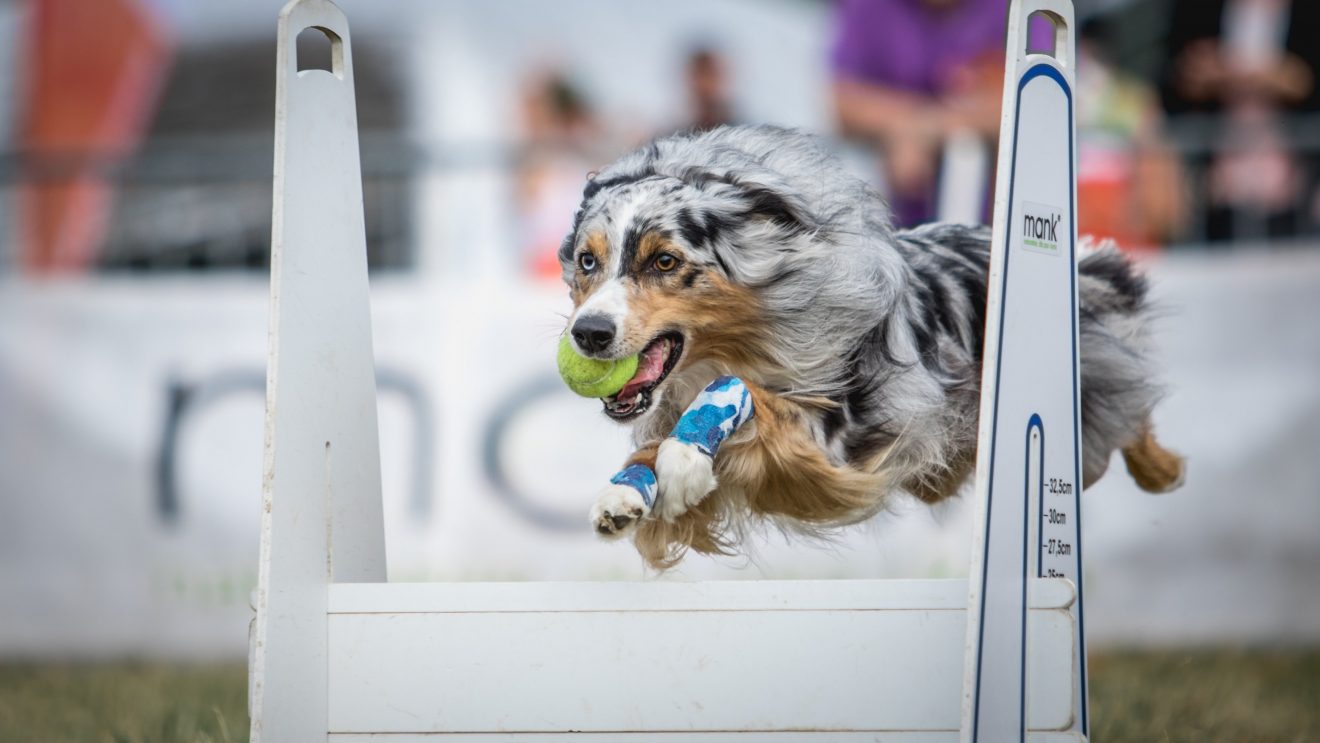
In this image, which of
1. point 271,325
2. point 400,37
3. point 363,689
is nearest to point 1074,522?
point 363,689

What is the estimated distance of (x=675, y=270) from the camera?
10.1 feet

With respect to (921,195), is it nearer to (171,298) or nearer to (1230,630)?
(1230,630)

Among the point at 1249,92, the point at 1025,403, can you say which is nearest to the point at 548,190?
the point at 1249,92

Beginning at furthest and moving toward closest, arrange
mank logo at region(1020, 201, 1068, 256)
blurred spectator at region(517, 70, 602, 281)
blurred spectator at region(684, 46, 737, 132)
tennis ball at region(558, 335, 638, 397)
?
blurred spectator at region(517, 70, 602, 281), blurred spectator at region(684, 46, 737, 132), tennis ball at region(558, 335, 638, 397), mank logo at region(1020, 201, 1068, 256)

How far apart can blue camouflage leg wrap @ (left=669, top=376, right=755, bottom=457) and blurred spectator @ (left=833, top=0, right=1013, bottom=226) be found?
2667 millimetres

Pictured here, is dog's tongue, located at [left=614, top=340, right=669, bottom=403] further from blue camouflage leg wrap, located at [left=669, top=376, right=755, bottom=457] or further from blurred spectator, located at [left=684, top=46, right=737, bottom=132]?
blurred spectator, located at [left=684, top=46, right=737, bottom=132]

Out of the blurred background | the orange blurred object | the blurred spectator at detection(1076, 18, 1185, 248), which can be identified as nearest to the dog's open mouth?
the blurred background

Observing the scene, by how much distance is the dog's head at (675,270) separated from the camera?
119 inches

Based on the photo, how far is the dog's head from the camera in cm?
301

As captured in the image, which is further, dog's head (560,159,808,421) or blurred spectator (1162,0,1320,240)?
blurred spectator (1162,0,1320,240)

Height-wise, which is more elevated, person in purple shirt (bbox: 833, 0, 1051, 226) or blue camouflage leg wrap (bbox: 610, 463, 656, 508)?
person in purple shirt (bbox: 833, 0, 1051, 226)

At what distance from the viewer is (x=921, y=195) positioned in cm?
574

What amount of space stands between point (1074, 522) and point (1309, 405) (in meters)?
3.66

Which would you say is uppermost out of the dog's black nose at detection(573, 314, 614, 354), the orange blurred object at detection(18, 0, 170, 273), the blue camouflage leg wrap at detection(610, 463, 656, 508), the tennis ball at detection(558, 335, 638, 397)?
the orange blurred object at detection(18, 0, 170, 273)
